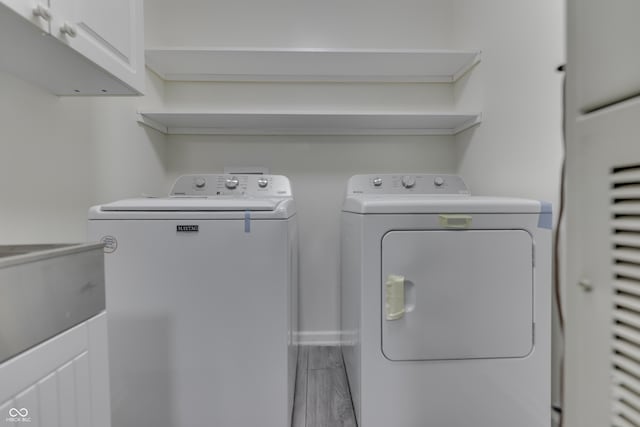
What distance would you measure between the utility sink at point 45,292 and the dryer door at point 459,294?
2.89 ft

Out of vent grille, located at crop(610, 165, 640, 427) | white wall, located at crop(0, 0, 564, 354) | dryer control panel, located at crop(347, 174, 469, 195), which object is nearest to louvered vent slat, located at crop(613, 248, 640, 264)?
vent grille, located at crop(610, 165, 640, 427)

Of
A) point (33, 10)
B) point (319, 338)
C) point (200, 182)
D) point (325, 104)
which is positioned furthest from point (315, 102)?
point (319, 338)

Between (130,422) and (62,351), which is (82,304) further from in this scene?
(130,422)

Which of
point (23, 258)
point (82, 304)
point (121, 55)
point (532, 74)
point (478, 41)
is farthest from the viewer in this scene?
point (478, 41)

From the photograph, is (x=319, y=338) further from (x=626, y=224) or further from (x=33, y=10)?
(x=33, y=10)

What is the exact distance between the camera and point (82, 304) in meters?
0.61

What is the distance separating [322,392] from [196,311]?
882mm

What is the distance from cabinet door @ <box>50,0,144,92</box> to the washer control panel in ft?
2.32

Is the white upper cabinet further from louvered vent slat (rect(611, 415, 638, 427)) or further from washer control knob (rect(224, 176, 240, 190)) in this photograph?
louvered vent slat (rect(611, 415, 638, 427))

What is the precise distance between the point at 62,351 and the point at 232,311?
0.57 m

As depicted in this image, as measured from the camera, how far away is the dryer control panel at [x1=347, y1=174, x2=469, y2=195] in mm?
1861

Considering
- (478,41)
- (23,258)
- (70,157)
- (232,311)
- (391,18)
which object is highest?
(391,18)

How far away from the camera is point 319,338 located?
2062 mm

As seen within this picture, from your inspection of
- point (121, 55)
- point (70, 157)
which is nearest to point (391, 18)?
point (121, 55)
